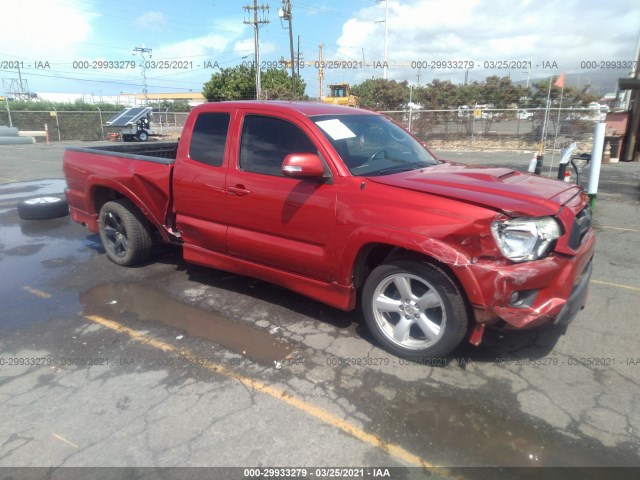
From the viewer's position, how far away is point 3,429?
2.70 m

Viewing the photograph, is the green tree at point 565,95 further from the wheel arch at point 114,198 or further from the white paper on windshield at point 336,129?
the wheel arch at point 114,198

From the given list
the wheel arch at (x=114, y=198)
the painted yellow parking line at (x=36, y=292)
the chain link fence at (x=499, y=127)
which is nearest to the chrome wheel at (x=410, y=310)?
the wheel arch at (x=114, y=198)

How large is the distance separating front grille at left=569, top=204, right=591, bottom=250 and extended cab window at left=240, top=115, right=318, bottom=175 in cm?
194

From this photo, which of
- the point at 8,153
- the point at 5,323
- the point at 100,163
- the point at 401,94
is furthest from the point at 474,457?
the point at 401,94

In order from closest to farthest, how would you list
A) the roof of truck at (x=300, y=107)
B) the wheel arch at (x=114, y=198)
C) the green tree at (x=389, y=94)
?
1. the roof of truck at (x=300, y=107)
2. the wheel arch at (x=114, y=198)
3. the green tree at (x=389, y=94)

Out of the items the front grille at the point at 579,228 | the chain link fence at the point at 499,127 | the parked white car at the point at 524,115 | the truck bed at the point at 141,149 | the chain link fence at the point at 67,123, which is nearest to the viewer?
the front grille at the point at 579,228

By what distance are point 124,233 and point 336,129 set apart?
9.83 ft

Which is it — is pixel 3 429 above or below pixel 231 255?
below

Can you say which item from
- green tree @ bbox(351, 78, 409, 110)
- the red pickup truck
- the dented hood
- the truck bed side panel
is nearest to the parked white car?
green tree @ bbox(351, 78, 409, 110)

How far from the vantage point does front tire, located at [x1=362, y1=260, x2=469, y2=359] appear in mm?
3084

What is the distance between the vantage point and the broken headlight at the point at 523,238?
2.86 meters

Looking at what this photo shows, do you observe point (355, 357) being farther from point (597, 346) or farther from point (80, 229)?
point (80, 229)

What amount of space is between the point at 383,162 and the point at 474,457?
2.29 m

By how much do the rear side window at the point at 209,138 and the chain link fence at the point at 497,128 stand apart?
2050 centimetres
